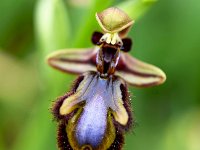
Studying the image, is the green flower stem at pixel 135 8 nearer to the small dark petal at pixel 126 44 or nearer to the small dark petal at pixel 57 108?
the small dark petal at pixel 126 44

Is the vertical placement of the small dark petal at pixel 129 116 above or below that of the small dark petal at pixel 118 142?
above

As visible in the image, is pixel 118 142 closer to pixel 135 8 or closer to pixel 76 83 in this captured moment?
pixel 76 83

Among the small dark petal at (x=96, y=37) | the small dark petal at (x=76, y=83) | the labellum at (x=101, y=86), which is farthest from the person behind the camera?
the small dark petal at (x=96, y=37)

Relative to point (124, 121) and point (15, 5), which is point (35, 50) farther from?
point (124, 121)

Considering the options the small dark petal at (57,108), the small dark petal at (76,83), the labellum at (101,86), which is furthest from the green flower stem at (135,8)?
the small dark petal at (57,108)

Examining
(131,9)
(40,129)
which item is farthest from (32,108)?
(131,9)

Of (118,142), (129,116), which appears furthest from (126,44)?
(118,142)

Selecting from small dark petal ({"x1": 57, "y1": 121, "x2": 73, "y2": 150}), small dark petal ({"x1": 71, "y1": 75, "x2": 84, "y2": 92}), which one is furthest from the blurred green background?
small dark petal ({"x1": 57, "y1": 121, "x2": 73, "y2": 150})

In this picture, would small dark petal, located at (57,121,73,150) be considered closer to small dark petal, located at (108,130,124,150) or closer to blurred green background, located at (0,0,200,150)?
small dark petal, located at (108,130,124,150)
